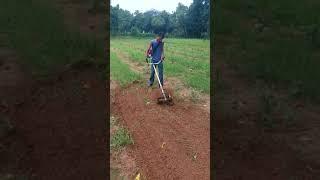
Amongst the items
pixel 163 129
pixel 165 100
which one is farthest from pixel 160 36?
pixel 163 129

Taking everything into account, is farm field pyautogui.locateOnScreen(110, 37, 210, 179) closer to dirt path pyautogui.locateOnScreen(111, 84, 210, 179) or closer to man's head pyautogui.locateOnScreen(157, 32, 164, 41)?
dirt path pyautogui.locateOnScreen(111, 84, 210, 179)
